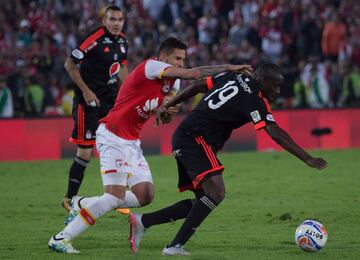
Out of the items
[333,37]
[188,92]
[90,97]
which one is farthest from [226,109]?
[333,37]

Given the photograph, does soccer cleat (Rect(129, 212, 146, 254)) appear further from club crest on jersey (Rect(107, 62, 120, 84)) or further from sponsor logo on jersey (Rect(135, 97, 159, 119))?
club crest on jersey (Rect(107, 62, 120, 84))

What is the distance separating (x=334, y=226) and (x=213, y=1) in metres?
17.2

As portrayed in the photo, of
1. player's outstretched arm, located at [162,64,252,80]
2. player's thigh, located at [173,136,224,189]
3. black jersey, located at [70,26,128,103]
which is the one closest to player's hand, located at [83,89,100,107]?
black jersey, located at [70,26,128,103]

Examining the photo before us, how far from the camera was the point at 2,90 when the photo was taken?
70.0ft

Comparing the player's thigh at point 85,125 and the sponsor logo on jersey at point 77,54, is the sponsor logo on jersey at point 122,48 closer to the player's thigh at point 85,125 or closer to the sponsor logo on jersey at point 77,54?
the sponsor logo on jersey at point 77,54

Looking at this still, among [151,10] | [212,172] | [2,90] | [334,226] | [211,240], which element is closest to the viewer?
[212,172]

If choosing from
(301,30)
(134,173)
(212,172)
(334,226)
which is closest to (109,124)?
(134,173)

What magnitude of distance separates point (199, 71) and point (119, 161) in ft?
4.14

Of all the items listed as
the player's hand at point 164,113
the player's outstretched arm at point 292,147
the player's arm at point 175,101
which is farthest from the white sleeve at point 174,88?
the player's outstretched arm at point 292,147

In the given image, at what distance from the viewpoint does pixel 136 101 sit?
30.9ft

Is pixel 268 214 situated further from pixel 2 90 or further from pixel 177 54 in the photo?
pixel 2 90

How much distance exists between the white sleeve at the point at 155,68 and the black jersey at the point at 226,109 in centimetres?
57

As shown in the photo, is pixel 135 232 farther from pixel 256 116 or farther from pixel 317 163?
pixel 317 163

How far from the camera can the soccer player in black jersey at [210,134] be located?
8.91m
